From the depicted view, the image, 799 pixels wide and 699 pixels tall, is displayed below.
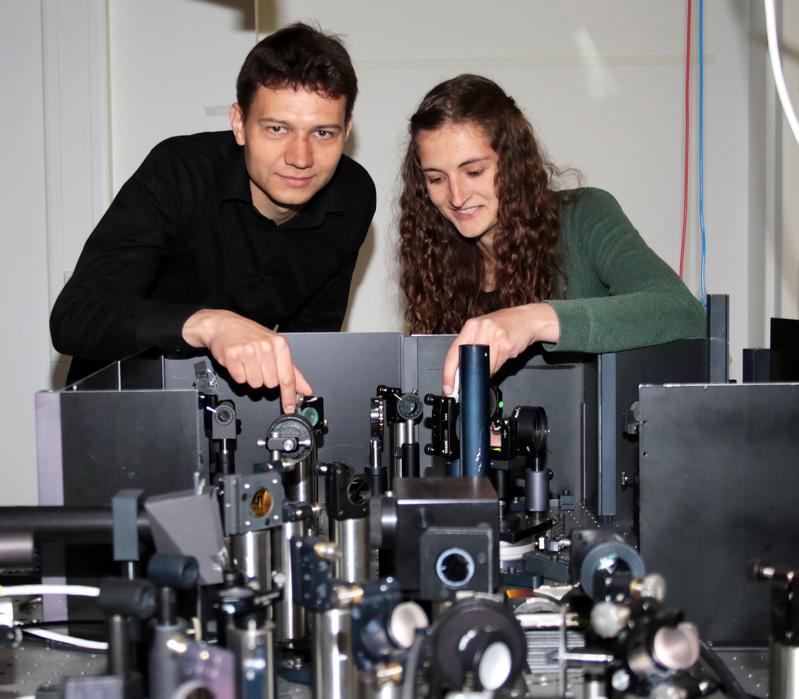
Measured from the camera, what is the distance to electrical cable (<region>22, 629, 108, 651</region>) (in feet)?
3.24

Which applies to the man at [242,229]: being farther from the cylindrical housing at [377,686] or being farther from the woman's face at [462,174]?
the cylindrical housing at [377,686]

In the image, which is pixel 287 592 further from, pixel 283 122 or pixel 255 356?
pixel 283 122

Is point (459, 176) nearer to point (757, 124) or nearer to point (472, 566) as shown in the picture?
point (472, 566)

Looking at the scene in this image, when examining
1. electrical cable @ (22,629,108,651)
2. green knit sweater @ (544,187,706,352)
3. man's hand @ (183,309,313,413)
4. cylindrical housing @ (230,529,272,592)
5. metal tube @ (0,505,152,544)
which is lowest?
electrical cable @ (22,629,108,651)

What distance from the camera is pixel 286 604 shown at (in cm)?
94

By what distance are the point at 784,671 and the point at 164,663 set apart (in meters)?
0.50

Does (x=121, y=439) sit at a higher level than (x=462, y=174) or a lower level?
lower

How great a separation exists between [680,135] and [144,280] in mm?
1872

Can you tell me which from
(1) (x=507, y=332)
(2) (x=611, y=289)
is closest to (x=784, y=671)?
(1) (x=507, y=332)

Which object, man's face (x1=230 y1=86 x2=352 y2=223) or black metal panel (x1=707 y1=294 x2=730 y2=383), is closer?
black metal panel (x1=707 y1=294 x2=730 y2=383)

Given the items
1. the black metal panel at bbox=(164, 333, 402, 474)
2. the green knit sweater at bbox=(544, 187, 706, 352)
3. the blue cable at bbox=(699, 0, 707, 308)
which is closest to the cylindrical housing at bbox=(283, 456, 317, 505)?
the black metal panel at bbox=(164, 333, 402, 474)

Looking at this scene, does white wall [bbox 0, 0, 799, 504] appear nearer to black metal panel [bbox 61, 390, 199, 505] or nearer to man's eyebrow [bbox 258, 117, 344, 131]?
man's eyebrow [bbox 258, 117, 344, 131]

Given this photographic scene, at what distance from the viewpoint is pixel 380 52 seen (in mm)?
2812

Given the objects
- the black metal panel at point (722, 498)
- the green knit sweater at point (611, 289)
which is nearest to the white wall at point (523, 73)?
the green knit sweater at point (611, 289)
